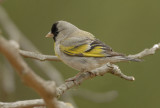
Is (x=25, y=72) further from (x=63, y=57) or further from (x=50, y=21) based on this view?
(x=50, y=21)

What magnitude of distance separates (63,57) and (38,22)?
337 centimetres

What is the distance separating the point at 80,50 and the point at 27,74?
3.05 m

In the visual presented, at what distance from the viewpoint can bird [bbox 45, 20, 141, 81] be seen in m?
4.27

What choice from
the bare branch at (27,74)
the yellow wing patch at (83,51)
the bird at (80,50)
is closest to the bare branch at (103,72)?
the bird at (80,50)

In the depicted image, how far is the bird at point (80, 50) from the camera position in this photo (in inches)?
168

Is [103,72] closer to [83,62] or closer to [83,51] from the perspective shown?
[83,62]

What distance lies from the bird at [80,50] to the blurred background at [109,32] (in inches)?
87.4

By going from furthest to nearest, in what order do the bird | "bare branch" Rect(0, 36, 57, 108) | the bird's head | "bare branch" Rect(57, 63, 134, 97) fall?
the bird's head → the bird → "bare branch" Rect(57, 63, 134, 97) → "bare branch" Rect(0, 36, 57, 108)

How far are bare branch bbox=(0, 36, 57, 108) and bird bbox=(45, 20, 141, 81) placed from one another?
2.21 metres

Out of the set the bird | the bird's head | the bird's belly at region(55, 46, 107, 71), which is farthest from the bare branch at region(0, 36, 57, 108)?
the bird's head

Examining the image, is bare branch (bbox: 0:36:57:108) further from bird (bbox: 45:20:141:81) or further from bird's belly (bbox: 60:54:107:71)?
bird's belly (bbox: 60:54:107:71)

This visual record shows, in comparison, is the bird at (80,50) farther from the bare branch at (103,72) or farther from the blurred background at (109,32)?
the blurred background at (109,32)

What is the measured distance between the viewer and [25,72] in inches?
59.9

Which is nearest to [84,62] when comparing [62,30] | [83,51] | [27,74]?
[83,51]
